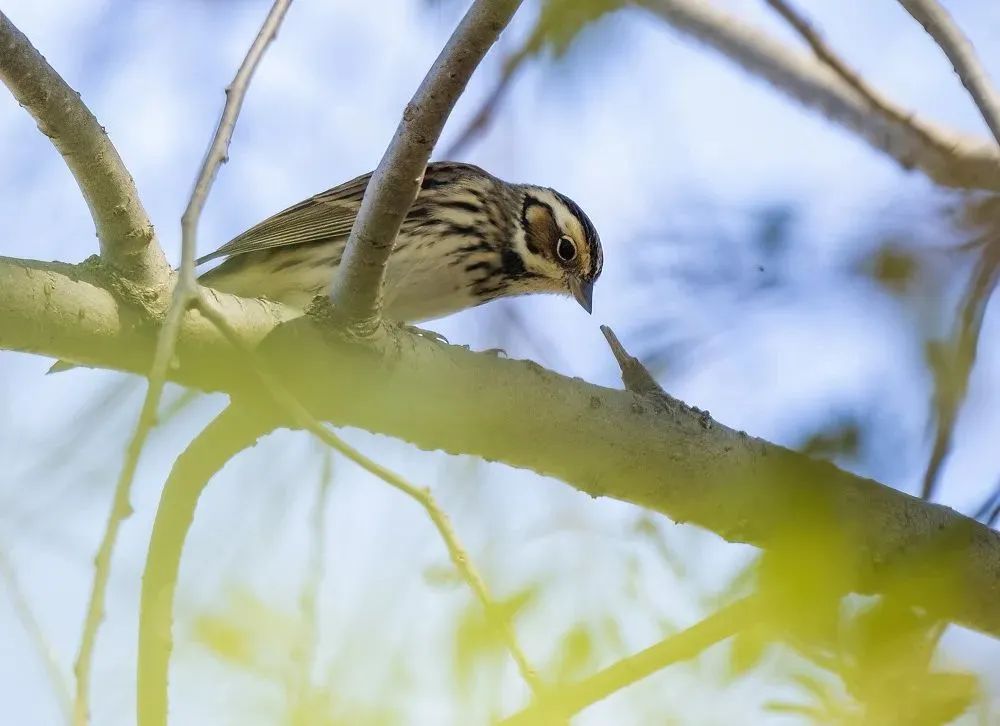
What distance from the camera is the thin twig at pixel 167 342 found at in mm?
1876

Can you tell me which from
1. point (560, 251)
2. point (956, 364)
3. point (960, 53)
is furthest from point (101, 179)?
point (560, 251)

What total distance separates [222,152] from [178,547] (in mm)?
1212

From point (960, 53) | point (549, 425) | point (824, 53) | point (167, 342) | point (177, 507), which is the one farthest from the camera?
point (824, 53)

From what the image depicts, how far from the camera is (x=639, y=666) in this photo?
2.45 meters

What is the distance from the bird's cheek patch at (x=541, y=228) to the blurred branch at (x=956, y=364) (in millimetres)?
2147

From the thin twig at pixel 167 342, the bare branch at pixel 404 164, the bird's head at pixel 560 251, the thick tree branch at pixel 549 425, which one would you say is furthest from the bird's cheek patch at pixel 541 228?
the thin twig at pixel 167 342

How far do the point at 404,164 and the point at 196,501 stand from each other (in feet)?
3.59

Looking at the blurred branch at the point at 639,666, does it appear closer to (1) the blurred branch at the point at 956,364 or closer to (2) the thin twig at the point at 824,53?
(1) the blurred branch at the point at 956,364

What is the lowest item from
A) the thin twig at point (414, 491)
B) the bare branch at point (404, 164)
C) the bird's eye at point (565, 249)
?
the thin twig at point (414, 491)

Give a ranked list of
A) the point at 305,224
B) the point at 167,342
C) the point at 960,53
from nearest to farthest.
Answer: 1. the point at 167,342
2. the point at 960,53
3. the point at 305,224

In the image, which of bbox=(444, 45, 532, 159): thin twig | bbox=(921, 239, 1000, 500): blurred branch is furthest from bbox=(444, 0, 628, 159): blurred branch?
bbox=(921, 239, 1000, 500): blurred branch

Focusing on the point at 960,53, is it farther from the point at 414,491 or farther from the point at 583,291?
the point at 583,291

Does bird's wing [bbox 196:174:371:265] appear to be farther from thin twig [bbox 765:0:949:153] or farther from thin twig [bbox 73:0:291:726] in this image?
thin twig [bbox 73:0:291:726]

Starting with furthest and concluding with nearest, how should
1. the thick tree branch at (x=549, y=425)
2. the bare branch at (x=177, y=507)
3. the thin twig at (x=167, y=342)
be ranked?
the bare branch at (x=177, y=507) → the thick tree branch at (x=549, y=425) → the thin twig at (x=167, y=342)
